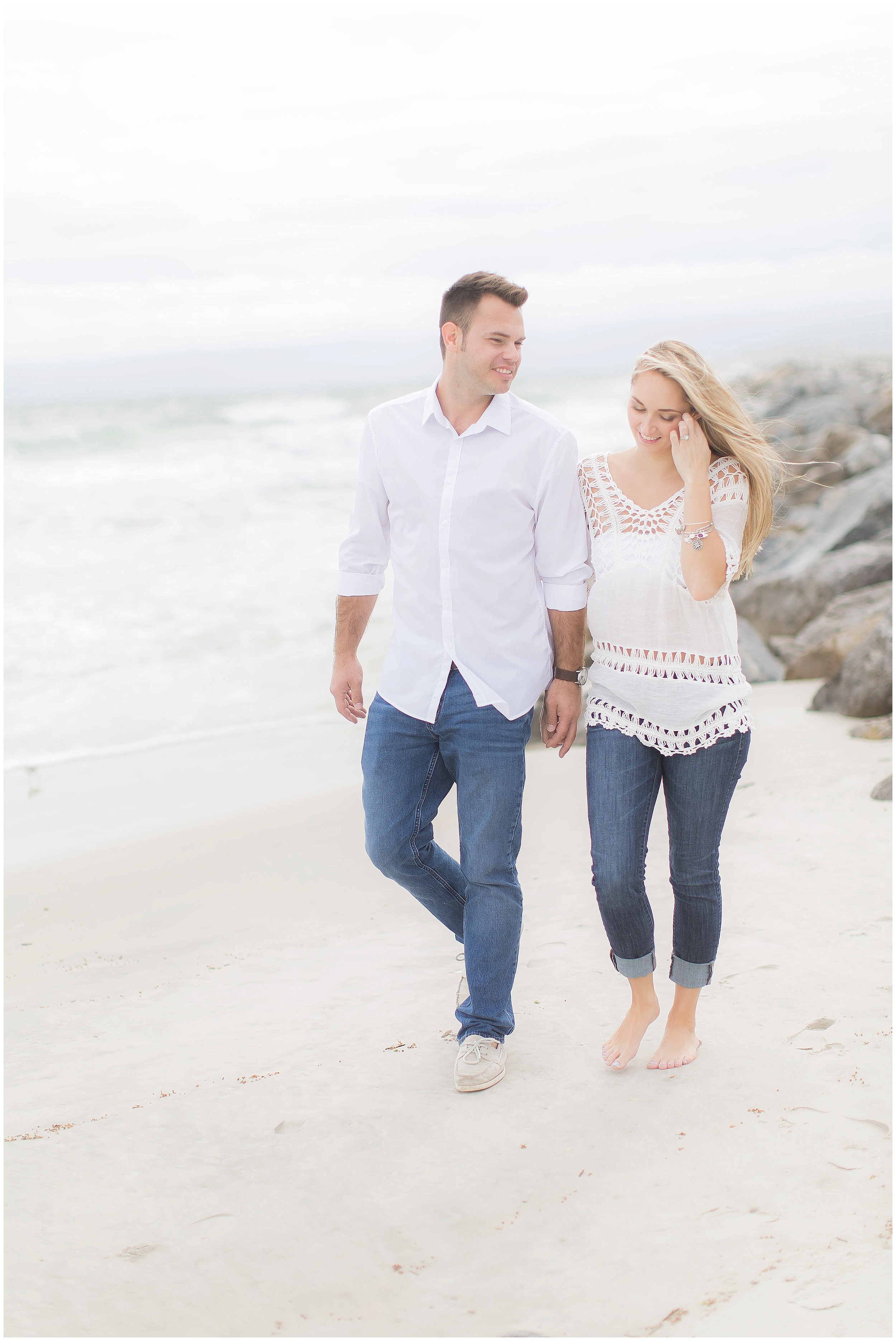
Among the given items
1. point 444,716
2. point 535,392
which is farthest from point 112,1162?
point 535,392

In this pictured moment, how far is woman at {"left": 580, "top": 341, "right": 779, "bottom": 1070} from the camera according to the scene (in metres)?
2.79

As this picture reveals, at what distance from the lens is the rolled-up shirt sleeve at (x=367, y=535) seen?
3271 millimetres

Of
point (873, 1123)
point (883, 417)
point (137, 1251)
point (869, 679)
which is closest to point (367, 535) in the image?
point (137, 1251)

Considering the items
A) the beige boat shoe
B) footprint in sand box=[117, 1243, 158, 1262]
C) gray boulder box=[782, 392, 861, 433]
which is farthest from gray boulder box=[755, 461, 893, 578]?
footprint in sand box=[117, 1243, 158, 1262]

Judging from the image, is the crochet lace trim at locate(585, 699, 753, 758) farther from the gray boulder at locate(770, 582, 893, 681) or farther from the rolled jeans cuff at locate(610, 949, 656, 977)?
the gray boulder at locate(770, 582, 893, 681)

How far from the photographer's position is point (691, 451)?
108 inches

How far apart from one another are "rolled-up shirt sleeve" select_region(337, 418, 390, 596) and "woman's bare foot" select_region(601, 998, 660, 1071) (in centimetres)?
140

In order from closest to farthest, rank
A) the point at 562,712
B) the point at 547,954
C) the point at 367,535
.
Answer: the point at 562,712 < the point at 367,535 < the point at 547,954

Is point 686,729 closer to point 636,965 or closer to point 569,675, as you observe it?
point 569,675

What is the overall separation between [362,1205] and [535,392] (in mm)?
51365

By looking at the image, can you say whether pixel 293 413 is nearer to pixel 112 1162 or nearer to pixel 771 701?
pixel 771 701

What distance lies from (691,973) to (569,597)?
107 cm

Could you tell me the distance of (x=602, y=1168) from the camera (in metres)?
2.59

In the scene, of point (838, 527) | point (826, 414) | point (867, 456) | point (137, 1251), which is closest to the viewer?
point (137, 1251)
